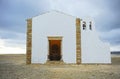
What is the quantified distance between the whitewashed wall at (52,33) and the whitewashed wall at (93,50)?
3.59 ft

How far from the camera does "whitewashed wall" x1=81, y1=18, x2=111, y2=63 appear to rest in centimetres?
2611

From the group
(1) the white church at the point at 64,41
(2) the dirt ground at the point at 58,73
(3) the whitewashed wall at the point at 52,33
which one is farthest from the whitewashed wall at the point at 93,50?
(2) the dirt ground at the point at 58,73

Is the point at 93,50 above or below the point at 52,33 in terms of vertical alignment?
below

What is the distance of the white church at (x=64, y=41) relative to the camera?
85.0 ft

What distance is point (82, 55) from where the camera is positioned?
2603 centimetres

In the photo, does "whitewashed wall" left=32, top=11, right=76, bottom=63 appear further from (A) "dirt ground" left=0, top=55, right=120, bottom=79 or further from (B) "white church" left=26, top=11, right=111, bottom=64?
(A) "dirt ground" left=0, top=55, right=120, bottom=79

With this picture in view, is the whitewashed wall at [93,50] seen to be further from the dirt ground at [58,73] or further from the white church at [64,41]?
the dirt ground at [58,73]

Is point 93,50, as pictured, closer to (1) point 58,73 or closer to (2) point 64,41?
(2) point 64,41

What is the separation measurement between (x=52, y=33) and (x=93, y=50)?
4.71m

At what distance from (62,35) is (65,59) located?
100 inches

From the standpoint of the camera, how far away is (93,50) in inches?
1034

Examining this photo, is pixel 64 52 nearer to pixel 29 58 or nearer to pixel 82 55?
pixel 82 55

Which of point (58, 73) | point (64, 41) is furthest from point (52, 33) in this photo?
point (58, 73)

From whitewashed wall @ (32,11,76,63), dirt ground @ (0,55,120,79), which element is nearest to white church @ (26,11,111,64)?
whitewashed wall @ (32,11,76,63)
